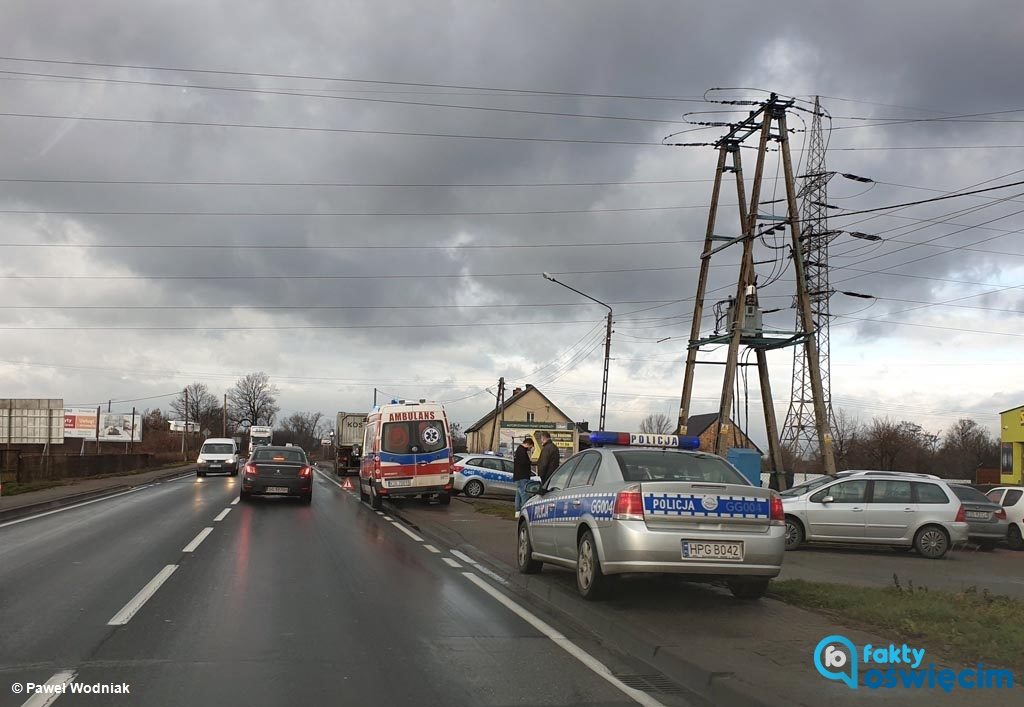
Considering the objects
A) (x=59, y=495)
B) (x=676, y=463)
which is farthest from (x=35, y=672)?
(x=59, y=495)

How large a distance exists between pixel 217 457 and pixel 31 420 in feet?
29.8

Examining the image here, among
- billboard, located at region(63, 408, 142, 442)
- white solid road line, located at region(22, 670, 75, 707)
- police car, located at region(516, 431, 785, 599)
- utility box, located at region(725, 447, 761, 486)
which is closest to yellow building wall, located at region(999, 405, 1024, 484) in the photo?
utility box, located at region(725, 447, 761, 486)

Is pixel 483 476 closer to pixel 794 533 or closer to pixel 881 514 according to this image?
pixel 794 533

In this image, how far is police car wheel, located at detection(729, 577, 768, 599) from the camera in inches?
316

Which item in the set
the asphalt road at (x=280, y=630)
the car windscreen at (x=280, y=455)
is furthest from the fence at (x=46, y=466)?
the asphalt road at (x=280, y=630)

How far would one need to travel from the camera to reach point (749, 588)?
26.8 feet

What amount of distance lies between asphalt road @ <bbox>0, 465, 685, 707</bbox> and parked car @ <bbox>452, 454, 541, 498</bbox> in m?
14.6

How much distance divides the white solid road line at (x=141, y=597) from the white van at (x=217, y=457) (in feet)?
109

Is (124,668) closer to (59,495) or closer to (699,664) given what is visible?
(699,664)

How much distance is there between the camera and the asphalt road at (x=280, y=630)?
515 centimetres

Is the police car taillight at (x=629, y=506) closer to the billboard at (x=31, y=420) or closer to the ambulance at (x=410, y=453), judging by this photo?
the ambulance at (x=410, y=453)

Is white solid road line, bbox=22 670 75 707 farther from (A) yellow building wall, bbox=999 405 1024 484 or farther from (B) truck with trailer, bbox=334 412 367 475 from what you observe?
(A) yellow building wall, bbox=999 405 1024 484

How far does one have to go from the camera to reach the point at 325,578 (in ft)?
31.2

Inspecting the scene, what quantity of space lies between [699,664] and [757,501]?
2427 mm
